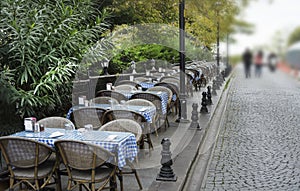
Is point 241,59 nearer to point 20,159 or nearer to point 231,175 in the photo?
point 20,159

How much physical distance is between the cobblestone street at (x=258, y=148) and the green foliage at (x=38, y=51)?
11.1ft

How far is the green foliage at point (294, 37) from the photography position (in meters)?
1.13

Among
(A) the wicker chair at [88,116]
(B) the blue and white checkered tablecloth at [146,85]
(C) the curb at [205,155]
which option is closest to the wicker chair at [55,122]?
(A) the wicker chair at [88,116]

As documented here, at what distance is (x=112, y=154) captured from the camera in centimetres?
407

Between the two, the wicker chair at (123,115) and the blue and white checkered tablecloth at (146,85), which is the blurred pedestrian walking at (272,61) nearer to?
the wicker chair at (123,115)

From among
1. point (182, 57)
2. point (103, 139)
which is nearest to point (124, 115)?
point (103, 139)

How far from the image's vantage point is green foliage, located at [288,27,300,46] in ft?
3.71

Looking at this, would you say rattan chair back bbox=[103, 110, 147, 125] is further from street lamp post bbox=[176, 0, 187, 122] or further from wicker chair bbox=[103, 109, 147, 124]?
street lamp post bbox=[176, 0, 187, 122]

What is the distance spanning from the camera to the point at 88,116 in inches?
276

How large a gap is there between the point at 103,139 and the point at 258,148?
4233mm

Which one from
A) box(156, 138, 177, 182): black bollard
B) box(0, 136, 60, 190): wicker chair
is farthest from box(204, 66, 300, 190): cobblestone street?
box(0, 136, 60, 190): wicker chair

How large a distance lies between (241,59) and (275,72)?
11.4 inches

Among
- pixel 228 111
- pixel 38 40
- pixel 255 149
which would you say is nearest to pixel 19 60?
pixel 38 40

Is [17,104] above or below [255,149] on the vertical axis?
above
